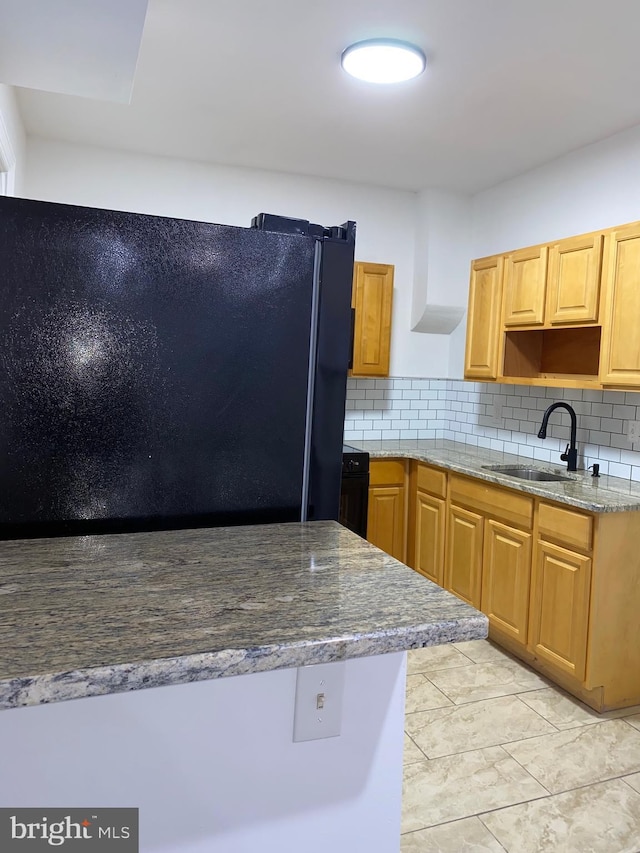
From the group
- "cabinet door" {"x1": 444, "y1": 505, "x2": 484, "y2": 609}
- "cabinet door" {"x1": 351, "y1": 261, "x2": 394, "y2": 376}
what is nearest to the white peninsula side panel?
"cabinet door" {"x1": 444, "y1": 505, "x2": 484, "y2": 609}

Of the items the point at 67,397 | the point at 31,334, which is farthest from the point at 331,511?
the point at 31,334

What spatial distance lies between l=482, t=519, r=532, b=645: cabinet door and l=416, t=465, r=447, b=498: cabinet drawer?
1.39 ft

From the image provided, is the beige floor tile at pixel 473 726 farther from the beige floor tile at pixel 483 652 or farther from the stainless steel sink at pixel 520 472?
the stainless steel sink at pixel 520 472

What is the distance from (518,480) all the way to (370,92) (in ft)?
6.06

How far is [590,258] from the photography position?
2.94 metres

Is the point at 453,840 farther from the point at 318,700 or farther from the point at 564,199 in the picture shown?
Answer: the point at 564,199

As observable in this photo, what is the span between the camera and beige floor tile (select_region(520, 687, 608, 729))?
2.62m

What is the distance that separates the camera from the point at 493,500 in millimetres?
3219

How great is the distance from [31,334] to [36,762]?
0.70 m

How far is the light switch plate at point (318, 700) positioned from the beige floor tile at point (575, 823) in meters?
1.22

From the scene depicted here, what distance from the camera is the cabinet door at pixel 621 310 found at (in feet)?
8.90

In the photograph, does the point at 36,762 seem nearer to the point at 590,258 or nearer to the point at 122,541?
the point at 122,541

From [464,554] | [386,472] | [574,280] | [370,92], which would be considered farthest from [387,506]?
[370,92]

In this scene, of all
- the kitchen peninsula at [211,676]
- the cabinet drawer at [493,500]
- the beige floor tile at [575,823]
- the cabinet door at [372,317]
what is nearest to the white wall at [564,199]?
the cabinet door at [372,317]
